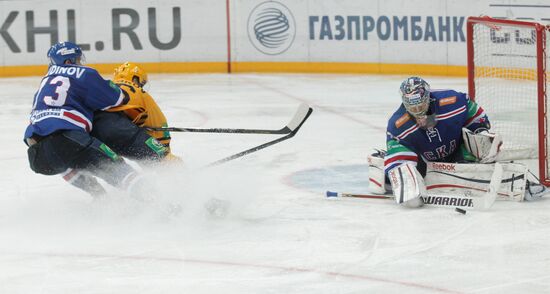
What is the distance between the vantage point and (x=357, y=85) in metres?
11.3

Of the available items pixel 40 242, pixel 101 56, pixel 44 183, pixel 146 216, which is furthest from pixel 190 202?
pixel 101 56

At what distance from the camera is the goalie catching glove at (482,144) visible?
17.2 ft

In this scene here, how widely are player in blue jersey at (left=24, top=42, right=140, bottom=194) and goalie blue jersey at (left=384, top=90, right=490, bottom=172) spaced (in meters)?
1.35

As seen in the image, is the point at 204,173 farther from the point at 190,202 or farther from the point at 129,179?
the point at 129,179

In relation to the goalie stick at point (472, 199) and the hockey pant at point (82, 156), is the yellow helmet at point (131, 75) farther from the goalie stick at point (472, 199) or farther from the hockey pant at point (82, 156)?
the goalie stick at point (472, 199)

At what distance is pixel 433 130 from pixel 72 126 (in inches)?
69.9

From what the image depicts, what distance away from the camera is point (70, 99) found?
187 inches

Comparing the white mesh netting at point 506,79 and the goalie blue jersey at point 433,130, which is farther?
the white mesh netting at point 506,79

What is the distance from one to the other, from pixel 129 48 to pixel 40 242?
8.61 meters

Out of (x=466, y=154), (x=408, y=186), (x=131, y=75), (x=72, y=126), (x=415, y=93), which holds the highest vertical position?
(x=131, y=75)

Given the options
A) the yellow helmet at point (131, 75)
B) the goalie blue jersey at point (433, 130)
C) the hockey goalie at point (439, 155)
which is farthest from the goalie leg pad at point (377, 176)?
the yellow helmet at point (131, 75)

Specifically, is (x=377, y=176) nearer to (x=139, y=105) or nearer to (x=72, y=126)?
(x=139, y=105)

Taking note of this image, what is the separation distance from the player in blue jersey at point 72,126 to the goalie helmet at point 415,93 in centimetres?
136

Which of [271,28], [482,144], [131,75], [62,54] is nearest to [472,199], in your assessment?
[482,144]
